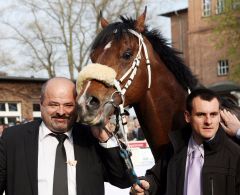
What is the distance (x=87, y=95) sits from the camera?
289 centimetres

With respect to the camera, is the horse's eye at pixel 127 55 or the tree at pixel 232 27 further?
the tree at pixel 232 27

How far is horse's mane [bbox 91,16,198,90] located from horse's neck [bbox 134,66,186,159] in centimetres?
9

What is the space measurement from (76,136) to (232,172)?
0.99m

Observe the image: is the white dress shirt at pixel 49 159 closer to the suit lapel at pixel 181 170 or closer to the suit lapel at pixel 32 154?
the suit lapel at pixel 32 154

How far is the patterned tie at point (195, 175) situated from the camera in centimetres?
236

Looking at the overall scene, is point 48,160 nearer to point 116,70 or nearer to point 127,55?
point 116,70

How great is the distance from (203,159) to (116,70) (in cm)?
115

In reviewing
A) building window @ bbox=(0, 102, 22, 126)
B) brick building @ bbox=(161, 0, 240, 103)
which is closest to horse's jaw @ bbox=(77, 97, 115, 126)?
building window @ bbox=(0, 102, 22, 126)

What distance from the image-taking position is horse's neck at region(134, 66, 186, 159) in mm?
3391

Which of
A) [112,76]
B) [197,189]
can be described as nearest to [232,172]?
[197,189]

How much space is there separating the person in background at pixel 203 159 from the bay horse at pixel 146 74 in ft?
2.61

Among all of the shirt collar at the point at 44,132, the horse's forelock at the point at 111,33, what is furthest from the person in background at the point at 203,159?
the horse's forelock at the point at 111,33

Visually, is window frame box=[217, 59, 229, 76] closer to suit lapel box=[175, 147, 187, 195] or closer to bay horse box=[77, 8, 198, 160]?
bay horse box=[77, 8, 198, 160]

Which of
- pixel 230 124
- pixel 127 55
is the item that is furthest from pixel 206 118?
pixel 127 55
